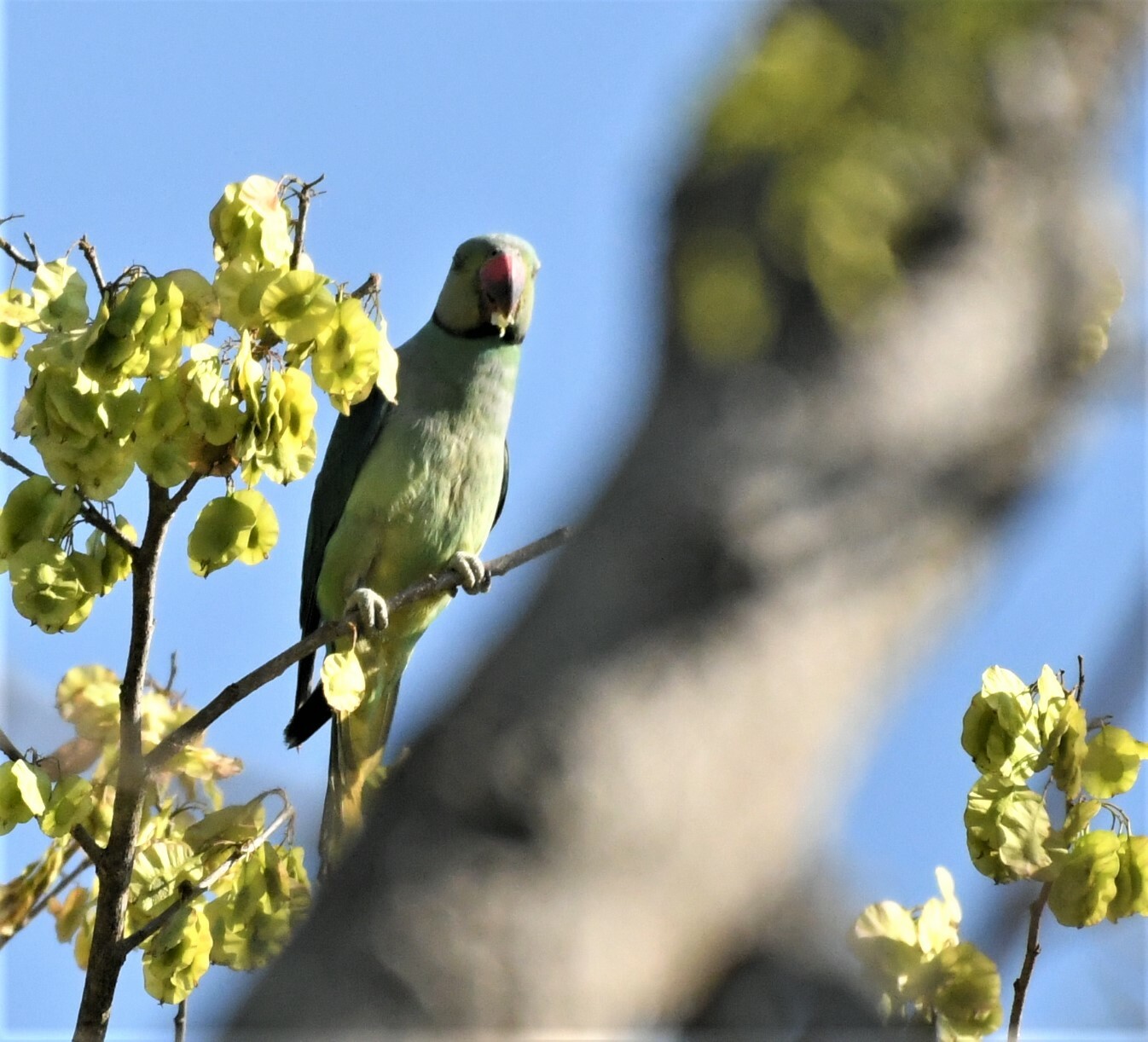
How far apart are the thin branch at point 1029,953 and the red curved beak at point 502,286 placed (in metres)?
2.65

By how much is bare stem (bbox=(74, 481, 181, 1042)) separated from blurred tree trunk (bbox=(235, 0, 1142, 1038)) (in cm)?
155

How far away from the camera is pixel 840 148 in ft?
3.51

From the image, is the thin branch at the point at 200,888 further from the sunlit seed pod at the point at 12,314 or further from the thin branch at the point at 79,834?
the sunlit seed pod at the point at 12,314

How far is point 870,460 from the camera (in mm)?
1018

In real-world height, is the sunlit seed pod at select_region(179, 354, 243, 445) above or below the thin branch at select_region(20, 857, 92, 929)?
above

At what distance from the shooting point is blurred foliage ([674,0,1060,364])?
1.04m

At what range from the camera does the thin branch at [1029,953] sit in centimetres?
208

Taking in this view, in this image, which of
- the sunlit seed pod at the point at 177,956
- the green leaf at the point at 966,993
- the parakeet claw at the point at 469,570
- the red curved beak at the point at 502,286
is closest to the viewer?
the green leaf at the point at 966,993

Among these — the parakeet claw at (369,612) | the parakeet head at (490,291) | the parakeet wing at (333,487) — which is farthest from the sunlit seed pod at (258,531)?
the parakeet head at (490,291)

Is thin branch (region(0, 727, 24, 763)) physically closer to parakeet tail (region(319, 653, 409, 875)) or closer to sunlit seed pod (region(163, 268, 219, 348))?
sunlit seed pod (region(163, 268, 219, 348))

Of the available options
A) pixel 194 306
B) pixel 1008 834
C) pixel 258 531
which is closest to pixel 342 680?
pixel 258 531

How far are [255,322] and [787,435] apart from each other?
154cm

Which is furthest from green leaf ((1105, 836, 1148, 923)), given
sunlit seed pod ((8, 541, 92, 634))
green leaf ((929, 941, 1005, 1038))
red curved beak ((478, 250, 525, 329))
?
red curved beak ((478, 250, 525, 329))

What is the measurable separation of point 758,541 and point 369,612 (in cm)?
283
